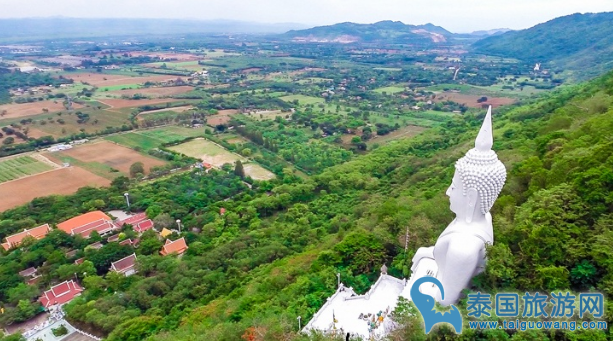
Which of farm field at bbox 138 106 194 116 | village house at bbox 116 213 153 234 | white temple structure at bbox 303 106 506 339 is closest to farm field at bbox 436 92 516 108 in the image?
farm field at bbox 138 106 194 116

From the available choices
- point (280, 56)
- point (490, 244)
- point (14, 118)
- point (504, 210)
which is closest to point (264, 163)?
point (504, 210)

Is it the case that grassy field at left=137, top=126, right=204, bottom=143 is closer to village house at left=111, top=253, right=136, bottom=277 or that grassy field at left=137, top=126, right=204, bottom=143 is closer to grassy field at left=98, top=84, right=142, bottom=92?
village house at left=111, top=253, right=136, bottom=277

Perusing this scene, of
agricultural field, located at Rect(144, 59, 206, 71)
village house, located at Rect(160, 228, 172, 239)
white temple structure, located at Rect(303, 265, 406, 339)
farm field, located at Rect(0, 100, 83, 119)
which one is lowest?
farm field, located at Rect(0, 100, 83, 119)

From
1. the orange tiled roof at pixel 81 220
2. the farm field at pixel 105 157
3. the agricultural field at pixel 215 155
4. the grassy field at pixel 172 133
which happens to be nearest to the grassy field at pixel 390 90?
the grassy field at pixel 172 133

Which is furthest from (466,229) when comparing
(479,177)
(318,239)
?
(318,239)

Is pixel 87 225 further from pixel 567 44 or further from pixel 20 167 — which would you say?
pixel 567 44

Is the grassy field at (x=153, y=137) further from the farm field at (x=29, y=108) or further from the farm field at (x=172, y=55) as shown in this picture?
the farm field at (x=172, y=55)
